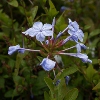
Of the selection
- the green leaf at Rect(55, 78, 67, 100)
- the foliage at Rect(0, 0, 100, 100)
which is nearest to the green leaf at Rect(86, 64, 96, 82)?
the foliage at Rect(0, 0, 100, 100)

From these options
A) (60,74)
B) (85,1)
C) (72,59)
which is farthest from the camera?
(85,1)

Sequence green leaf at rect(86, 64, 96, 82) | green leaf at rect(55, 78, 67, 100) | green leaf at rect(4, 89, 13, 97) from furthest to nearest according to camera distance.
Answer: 1. green leaf at rect(4, 89, 13, 97)
2. green leaf at rect(86, 64, 96, 82)
3. green leaf at rect(55, 78, 67, 100)

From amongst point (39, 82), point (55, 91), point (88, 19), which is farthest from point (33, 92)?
point (88, 19)

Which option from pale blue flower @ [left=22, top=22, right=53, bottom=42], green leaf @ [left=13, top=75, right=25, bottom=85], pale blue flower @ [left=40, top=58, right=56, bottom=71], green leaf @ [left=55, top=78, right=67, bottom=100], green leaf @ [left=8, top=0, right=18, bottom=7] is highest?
green leaf @ [left=8, top=0, right=18, bottom=7]

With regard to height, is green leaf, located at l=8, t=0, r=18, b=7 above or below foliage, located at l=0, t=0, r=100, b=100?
above

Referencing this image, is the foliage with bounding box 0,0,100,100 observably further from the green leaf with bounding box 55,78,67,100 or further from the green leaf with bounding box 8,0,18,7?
the green leaf with bounding box 55,78,67,100

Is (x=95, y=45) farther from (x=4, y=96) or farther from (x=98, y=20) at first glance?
(x=4, y=96)

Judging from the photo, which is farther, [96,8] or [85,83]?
[96,8]

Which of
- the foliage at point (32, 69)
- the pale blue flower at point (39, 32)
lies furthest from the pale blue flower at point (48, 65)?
the foliage at point (32, 69)

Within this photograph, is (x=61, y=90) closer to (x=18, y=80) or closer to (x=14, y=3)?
(x=18, y=80)

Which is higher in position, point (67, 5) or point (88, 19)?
point (67, 5)

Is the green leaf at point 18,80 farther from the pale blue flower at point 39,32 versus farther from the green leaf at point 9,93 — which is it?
the pale blue flower at point 39,32
